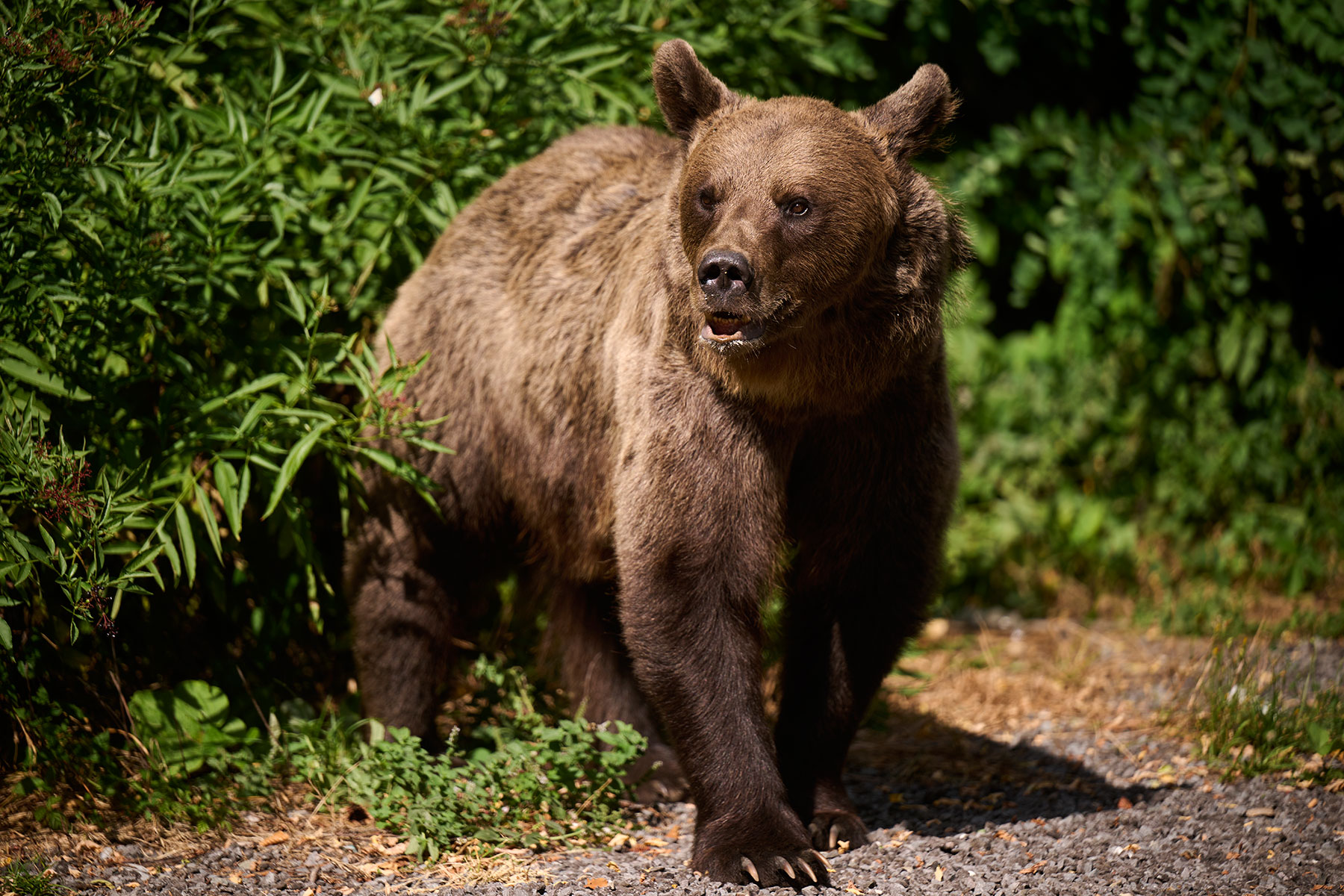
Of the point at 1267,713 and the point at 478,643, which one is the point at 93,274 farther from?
the point at 1267,713

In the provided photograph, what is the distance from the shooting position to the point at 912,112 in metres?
3.62

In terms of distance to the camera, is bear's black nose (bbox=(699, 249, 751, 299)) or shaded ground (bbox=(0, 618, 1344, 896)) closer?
bear's black nose (bbox=(699, 249, 751, 299))

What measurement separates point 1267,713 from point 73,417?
14.3 feet

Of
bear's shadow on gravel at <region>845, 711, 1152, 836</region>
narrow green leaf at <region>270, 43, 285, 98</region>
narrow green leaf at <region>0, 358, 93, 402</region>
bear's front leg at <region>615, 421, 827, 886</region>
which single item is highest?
narrow green leaf at <region>270, 43, 285, 98</region>

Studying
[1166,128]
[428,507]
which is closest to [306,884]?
[428,507]

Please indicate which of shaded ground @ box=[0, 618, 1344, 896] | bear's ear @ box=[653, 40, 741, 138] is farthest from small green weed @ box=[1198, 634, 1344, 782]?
bear's ear @ box=[653, 40, 741, 138]

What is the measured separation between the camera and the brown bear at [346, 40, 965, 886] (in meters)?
3.40

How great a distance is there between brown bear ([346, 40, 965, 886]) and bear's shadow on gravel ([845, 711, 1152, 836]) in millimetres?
392

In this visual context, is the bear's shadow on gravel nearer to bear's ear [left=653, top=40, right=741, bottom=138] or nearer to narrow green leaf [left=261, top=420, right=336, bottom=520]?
narrow green leaf [left=261, top=420, right=336, bottom=520]

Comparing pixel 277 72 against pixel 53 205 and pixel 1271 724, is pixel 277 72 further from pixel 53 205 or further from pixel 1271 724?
pixel 1271 724

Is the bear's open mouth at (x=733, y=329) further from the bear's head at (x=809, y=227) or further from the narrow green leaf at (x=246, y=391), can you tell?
the narrow green leaf at (x=246, y=391)

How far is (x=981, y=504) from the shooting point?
23.5 feet

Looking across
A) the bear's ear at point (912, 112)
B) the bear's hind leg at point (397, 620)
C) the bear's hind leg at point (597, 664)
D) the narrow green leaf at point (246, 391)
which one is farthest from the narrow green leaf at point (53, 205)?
the bear's ear at point (912, 112)

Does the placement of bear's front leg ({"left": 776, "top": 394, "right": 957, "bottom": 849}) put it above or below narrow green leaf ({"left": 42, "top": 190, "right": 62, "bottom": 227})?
below
